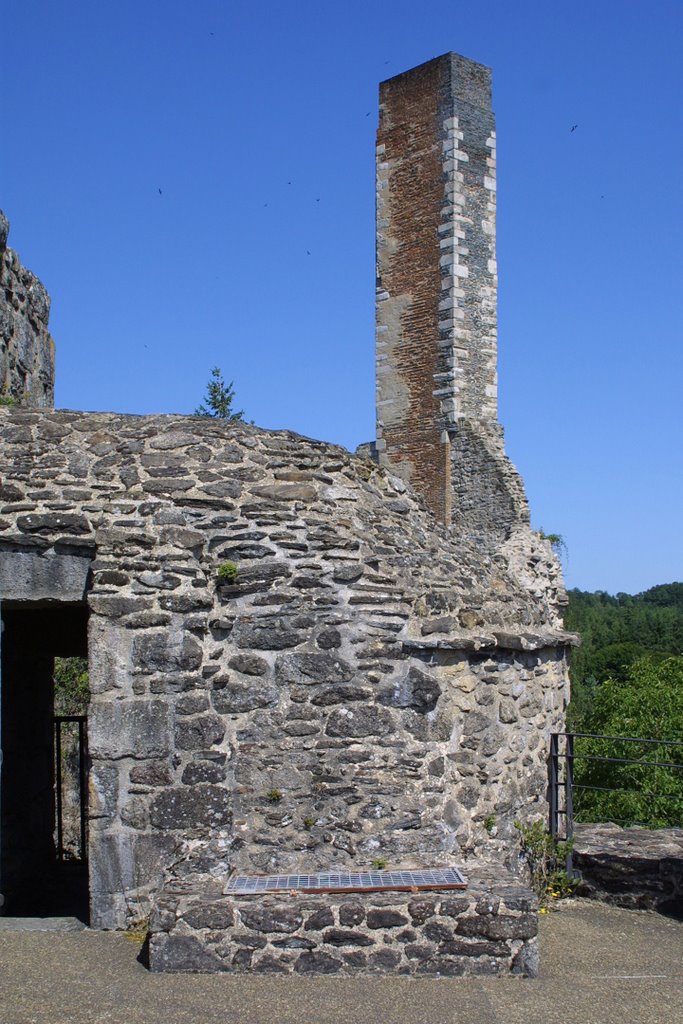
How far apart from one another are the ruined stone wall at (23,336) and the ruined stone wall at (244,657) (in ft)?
9.51

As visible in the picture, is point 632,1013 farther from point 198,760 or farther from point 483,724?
point 198,760

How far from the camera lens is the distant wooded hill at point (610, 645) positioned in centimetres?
3469

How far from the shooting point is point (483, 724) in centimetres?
730

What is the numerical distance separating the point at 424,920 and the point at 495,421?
53.0 feet

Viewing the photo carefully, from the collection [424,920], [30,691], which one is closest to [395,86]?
[30,691]

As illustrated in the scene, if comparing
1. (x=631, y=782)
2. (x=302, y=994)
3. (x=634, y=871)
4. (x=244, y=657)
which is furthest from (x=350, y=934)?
(x=631, y=782)

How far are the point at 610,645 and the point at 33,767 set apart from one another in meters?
42.4

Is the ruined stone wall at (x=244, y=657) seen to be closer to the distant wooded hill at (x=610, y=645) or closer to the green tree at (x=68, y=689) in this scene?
the green tree at (x=68, y=689)

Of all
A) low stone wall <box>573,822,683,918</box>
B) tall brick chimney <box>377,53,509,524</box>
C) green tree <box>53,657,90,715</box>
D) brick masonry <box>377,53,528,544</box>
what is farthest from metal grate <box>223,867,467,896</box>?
tall brick chimney <box>377,53,509,524</box>

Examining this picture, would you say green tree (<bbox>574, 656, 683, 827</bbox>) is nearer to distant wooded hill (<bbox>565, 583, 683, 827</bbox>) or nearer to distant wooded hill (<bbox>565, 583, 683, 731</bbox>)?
distant wooded hill (<bbox>565, 583, 683, 827</bbox>)

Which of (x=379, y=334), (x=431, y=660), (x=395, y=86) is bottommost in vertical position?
(x=431, y=660)

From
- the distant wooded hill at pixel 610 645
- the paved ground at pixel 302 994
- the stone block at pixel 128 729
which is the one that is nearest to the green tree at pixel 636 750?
the distant wooded hill at pixel 610 645

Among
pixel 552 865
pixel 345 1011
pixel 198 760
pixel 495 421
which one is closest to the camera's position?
pixel 345 1011

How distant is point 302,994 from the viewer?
210 inches
